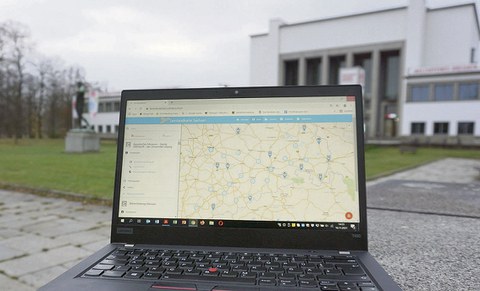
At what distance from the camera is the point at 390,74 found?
41.7m

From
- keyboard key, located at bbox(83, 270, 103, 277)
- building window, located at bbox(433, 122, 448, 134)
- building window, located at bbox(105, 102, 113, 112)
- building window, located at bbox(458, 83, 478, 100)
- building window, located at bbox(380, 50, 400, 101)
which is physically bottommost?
keyboard key, located at bbox(83, 270, 103, 277)

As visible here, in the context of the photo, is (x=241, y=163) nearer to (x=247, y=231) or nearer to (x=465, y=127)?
(x=247, y=231)

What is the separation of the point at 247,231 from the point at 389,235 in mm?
749

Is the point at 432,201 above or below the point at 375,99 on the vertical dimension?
below

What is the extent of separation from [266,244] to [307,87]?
57 centimetres

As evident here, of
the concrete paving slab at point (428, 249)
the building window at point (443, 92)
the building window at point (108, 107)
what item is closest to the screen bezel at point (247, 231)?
the concrete paving slab at point (428, 249)

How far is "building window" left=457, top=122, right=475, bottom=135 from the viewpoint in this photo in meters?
33.1

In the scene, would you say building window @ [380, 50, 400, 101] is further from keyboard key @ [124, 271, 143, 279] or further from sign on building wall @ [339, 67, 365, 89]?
keyboard key @ [124, 271, 143, 279]

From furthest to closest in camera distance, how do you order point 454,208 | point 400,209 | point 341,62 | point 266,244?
point 341,62, point 454,208, point 400,209, point 266,244

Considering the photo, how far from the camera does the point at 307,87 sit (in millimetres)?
1208

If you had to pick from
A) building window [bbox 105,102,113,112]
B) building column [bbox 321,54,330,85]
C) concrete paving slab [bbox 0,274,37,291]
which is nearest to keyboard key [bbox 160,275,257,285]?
concrete paving slab [bbox 0,274,37,291]

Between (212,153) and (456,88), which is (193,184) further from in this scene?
(456,88)

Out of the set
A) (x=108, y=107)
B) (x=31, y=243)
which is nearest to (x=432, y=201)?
(x=31, y=243)

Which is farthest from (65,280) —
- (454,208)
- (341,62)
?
(341,62)
